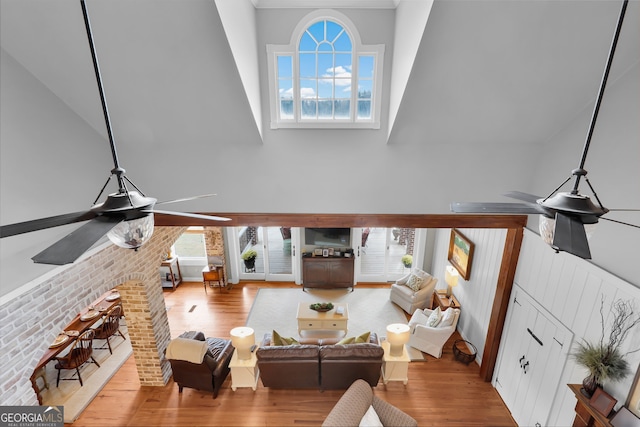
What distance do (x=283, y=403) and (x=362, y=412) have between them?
1429 millimetres

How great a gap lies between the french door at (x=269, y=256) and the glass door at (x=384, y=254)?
1.86m

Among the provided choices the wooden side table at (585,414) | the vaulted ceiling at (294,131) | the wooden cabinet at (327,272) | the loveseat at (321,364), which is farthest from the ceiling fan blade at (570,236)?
the wooden cabinet at (327,272)

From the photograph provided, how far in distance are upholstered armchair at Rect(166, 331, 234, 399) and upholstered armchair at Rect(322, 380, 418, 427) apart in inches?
71.4

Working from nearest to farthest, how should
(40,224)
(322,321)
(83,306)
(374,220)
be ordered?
(40,224) → (83,306) → (374,220) → (322,321)

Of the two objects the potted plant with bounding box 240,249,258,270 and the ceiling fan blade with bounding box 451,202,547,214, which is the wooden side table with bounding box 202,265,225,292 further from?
the ceiling fan blade with bounding box 451,202,547,214

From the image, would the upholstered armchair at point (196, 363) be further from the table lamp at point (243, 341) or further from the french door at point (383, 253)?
the french door at point (383, 253)

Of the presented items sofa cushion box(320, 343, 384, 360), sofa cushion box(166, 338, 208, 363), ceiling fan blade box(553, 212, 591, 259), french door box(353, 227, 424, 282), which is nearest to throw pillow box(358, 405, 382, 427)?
sofa cushion box(320, 343, 384, 360)

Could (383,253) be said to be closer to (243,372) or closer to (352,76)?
(243,372)

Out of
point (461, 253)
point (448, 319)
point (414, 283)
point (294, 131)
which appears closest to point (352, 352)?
point (448, 319)

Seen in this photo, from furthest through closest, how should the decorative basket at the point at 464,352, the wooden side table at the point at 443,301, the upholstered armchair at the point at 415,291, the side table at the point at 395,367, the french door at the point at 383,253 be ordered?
the french door at the point at 383,253, the upholstered armchair at the point at 415,291, the wooden side table at the point at 443,301, the decorative basket at the point at 464,352, the side table at the point at 395,367

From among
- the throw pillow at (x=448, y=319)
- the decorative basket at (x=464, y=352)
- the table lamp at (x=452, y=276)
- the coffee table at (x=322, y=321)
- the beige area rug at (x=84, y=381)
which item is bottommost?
the beige area rug at (x=84, y=381)

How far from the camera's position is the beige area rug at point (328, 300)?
6180 mm

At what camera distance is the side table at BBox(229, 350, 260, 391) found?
4527 mm

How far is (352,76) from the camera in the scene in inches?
134
